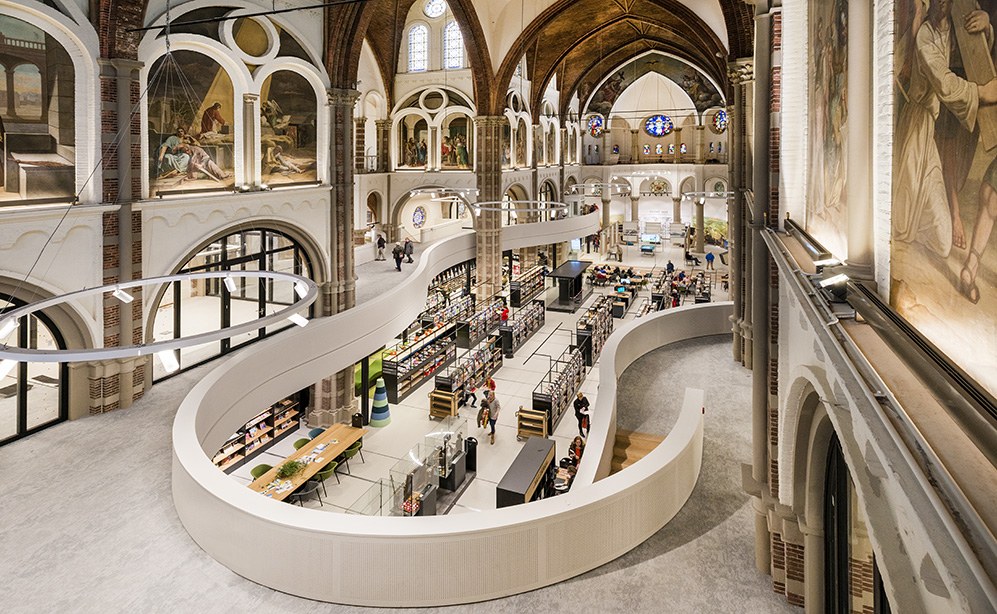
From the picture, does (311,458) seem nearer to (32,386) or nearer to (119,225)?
(32,386)

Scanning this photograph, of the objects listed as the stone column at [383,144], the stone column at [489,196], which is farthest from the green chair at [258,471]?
the stone column at [383,144]

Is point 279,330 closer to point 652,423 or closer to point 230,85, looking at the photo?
point 230,85

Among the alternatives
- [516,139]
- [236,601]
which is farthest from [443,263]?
[236,601]

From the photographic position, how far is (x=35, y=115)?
29.5 ft

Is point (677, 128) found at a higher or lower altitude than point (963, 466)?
higher

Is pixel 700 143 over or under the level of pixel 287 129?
over

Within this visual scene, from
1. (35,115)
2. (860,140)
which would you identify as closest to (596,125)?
(35,115)

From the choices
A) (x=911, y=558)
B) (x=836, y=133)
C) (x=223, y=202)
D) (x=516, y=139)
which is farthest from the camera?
(x=516, y=139)

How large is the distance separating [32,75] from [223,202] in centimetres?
389

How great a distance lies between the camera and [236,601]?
19.1 ft

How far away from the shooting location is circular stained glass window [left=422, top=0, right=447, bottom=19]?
23.5m

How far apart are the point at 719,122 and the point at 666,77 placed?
14.4 feet

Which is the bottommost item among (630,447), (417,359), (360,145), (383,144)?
(630,447)

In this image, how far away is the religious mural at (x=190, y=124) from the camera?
10914mm
